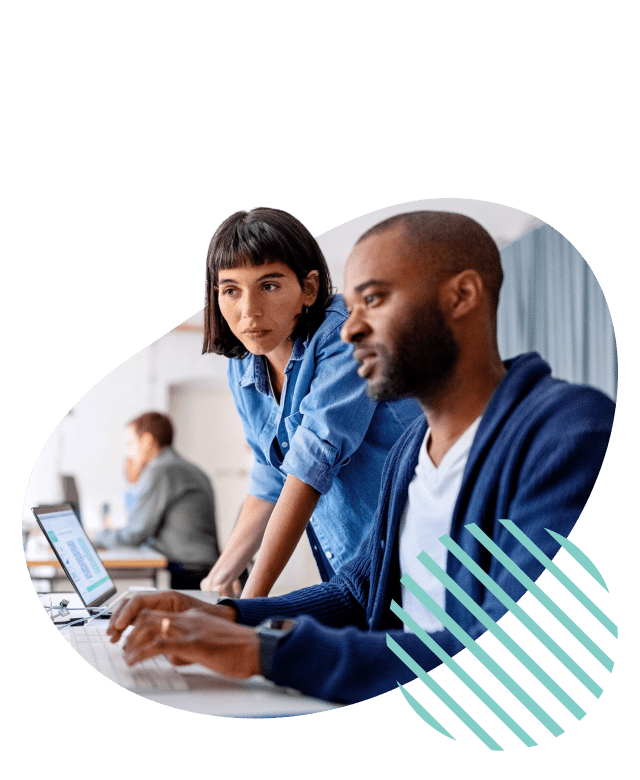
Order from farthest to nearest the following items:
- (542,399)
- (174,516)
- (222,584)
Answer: (174,516), (222,584), (542,399)

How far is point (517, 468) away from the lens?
5.98 ft

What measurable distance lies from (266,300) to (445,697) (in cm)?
105

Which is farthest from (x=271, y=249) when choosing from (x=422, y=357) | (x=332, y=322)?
(x=422, y=357)

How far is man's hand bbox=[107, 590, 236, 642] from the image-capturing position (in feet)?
→ 6.64

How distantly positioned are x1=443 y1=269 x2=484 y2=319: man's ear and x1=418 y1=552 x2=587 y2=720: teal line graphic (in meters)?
0.62

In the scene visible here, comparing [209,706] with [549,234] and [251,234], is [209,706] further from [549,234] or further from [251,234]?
[549,234]

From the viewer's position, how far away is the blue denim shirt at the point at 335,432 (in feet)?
6.65

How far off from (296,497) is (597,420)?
753mm

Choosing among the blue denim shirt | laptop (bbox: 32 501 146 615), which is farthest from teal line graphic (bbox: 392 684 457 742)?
laptop (bbox: 32 501 146 615)

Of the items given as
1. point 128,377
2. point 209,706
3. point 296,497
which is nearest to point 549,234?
point 296,497

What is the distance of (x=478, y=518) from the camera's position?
186cm

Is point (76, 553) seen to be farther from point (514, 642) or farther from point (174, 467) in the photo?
point (514, 642)

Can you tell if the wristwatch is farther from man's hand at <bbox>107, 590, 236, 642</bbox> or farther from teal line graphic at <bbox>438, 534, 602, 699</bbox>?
teal line graphic at <bbox>438, 534, 602, 699</bbox>

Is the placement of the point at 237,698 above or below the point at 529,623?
below
